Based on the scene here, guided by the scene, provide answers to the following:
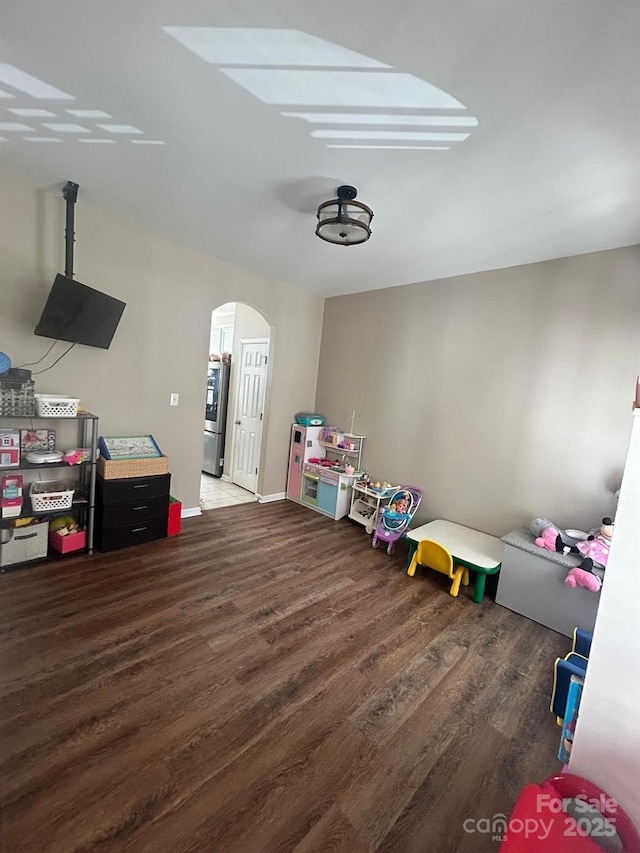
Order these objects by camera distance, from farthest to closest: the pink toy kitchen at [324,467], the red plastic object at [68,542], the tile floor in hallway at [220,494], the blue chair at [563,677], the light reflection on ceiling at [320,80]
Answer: the tile floor in hallway at [220,494]
the pink toy kitchen at [324,467]
the red plastic object at [68,542]
the blue chair at [563,677]
the light reflection on ceiling at [320,80]

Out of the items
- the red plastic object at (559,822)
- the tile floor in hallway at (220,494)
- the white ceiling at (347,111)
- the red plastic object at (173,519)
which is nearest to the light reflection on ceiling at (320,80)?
the white ceiling at (347,111)

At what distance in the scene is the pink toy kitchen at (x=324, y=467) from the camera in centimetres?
433

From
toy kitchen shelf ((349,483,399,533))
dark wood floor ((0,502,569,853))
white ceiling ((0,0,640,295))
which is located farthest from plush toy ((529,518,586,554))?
white ceiling ((0,0,640,295))

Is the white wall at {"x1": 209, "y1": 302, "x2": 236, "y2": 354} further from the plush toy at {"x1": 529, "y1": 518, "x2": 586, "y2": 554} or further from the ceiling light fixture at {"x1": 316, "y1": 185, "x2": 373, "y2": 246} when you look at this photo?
the plush toy at {"x1": 529, "y1": 518, "x2": 586, "y2": 554}

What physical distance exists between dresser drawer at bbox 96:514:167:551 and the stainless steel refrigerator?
2.20 m

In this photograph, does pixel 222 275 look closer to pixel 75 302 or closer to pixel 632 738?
pixel 75 302

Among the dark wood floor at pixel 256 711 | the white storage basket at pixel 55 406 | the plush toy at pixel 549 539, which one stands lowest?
the dark wood floor at pixel 256 711

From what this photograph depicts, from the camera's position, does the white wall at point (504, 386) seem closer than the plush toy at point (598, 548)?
No

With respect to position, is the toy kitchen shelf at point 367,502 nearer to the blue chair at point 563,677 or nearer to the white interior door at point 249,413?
the white interior door at point 249,413

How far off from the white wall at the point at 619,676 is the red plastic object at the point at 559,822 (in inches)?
2.3

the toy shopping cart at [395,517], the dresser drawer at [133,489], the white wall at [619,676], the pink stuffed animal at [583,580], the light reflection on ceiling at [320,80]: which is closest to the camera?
the white wall at [619,676]

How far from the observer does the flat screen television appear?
2.58m

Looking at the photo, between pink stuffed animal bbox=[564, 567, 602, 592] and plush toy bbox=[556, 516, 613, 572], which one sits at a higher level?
plush toy bbox=[556, 516, 613, 572]

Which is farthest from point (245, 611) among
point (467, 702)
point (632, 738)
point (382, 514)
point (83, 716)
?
point (632, 738)
